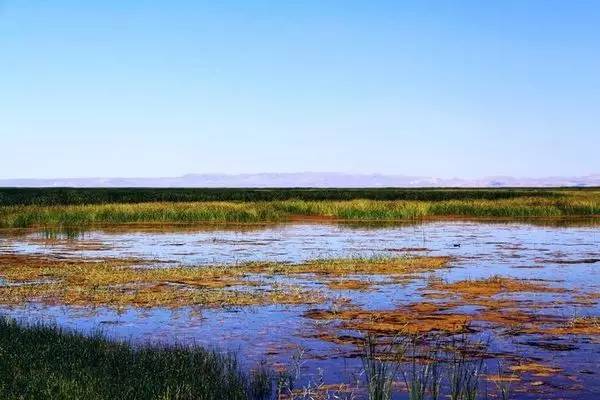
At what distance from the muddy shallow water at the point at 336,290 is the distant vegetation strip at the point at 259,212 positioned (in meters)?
7.02

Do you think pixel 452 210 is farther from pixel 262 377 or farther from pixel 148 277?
pixel 262 377

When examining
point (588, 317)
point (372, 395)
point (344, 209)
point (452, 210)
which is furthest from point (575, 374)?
point (452, 210)

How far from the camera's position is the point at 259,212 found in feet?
166

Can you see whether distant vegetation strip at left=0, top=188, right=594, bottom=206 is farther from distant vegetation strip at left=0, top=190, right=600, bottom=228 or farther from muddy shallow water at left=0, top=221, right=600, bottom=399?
muddy shallow water at left=0, top=221, right=600, bottom=399

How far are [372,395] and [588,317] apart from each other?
23.8 ft

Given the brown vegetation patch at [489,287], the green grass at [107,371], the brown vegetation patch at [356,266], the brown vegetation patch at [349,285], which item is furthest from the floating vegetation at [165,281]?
the green grass at [107,371]

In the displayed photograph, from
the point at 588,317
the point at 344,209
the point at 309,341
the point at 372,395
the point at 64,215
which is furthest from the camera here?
the point at 344,209

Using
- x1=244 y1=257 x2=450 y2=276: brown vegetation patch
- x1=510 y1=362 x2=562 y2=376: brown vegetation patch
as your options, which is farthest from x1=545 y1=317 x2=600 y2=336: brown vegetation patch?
x1=244 y1=257 x2=450 y2=276: brown vegetation patch

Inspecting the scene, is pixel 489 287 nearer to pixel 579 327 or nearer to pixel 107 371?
pixel 579 327

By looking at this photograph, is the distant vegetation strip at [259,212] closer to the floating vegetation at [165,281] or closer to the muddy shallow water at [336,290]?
the muddy shallow water at [336,290]

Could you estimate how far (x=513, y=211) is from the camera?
54.2 m

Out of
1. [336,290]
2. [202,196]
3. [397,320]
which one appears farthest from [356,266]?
[202,196]

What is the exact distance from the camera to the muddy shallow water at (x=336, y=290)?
34.7ft

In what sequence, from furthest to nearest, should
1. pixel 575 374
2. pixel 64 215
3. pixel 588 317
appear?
pixel 64 215
pixel 588 317
pixel 575 374
